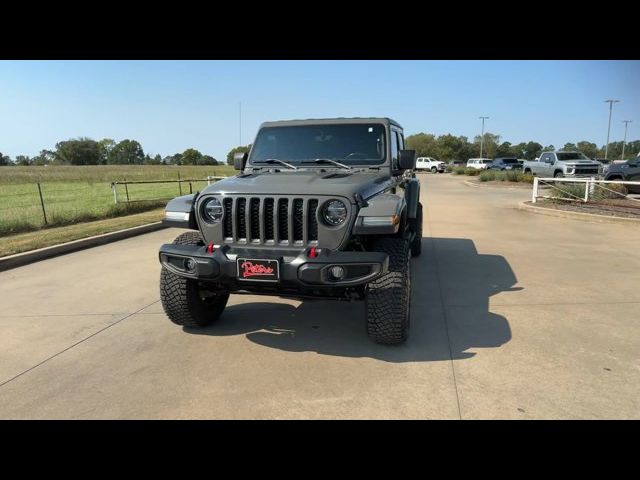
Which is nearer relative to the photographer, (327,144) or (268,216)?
(268,216)

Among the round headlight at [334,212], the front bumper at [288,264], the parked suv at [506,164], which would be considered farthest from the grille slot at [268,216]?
the parked suv at [506,164]

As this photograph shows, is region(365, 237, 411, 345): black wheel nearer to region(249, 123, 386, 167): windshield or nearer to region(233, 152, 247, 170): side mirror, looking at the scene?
region(249, 123, 386, 167): windshield

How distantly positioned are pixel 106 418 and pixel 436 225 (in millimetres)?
9135

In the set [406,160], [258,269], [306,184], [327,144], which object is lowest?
[258,269]

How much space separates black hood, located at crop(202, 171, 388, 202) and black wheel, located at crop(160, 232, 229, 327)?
0.51 metres

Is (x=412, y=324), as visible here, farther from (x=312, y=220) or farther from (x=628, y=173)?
(x=628, y=173)

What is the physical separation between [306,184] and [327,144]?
126 centimetres

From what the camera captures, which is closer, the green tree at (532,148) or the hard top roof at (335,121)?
the hard top roof at (335,121)

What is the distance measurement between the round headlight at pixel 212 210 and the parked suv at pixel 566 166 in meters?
21.1

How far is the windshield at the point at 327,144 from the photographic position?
460cm

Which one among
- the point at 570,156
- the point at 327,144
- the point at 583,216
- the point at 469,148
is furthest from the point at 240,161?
the point at 469,148

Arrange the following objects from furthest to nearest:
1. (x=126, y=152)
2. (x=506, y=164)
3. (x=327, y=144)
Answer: (x=126, y=152) < (x=506, y=164) < (x=327, y=144)

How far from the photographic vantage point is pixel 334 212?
3393 mm

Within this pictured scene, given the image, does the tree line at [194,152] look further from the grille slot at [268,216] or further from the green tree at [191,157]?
the grille slot at [268,216]
